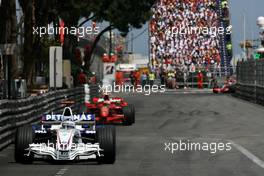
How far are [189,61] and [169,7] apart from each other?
5539 millimetres

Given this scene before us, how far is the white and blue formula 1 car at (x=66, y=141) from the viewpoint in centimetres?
1428

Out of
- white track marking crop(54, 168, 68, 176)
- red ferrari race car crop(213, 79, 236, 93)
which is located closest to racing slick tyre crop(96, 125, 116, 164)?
white track marking crop(54, 168, 68, 176)

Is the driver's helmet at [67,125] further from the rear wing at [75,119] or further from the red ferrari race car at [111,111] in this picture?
the red ferrari race car at [111,111]

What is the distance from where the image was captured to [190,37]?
8862 centimetres

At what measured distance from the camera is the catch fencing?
131ft

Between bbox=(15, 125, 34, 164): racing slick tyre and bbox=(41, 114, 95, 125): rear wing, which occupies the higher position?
bbox=(41, 114, 95, 125): rear wing

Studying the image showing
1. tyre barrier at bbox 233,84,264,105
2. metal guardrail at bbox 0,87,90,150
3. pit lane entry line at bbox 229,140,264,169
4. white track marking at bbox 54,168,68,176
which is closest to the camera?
white track marking at bbox 54,168,68,176

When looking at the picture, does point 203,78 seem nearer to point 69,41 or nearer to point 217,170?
point 69,41

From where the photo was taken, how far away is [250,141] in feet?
64.6

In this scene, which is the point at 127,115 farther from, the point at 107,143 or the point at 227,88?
the point at 227,88

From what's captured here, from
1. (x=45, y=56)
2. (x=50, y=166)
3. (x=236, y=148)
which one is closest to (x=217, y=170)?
(x=50, y=166)

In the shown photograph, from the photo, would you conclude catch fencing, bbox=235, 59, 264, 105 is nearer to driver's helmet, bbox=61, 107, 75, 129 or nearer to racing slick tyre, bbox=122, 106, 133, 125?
Result: racing slick tyre, bbox=122, 106, 133, 125

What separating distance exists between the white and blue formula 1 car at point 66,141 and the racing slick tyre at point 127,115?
1022cm

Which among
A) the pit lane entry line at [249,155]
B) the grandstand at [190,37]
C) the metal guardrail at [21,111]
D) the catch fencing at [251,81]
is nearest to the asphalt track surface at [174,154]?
the pit lane entry line at [249,155]
